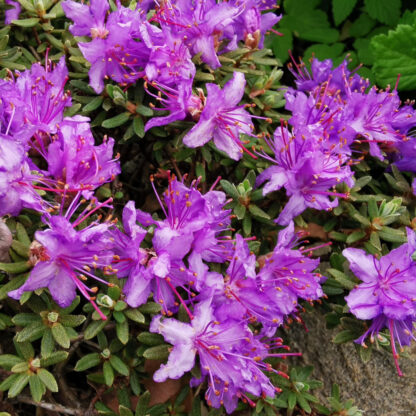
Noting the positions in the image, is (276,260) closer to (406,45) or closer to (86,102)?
(86,102)

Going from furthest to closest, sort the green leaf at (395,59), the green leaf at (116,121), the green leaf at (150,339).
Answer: the green leaf at (395,59) < the green leaf at (116,121) < the green leaf at (150,339)

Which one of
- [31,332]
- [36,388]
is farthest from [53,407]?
[31,332]

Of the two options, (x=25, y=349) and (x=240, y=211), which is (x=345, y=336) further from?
(x=25, y=349)

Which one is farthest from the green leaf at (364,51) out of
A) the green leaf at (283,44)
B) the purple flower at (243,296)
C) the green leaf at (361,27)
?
the purple flower at (243,296)

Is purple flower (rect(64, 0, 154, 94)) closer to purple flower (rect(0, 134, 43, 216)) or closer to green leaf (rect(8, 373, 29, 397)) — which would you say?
purple flower (rect(0, 134, 43, 216))

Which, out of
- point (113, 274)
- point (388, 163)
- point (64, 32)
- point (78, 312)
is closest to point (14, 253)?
point (113, 274)

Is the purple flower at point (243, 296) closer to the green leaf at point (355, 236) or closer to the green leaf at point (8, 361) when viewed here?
the green leaf at point (355, 236)
